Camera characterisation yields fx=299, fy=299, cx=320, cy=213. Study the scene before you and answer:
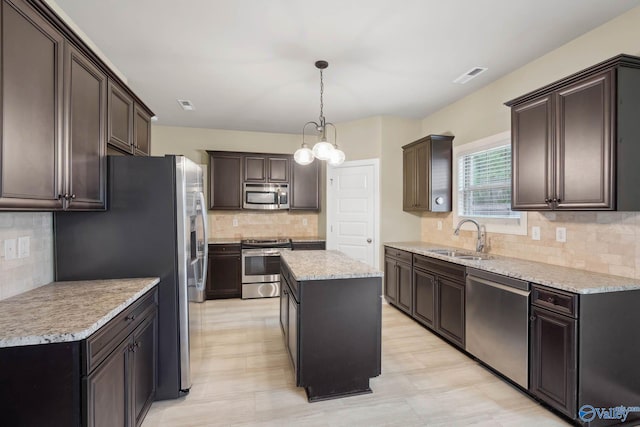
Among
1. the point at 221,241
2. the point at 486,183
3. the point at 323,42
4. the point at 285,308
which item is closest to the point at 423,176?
the point at 486,183

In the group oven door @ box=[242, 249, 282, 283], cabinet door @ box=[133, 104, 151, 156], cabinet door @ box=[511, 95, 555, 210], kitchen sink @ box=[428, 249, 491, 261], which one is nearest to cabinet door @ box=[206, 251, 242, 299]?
oven door @ box=[242, 249, 282, 283]

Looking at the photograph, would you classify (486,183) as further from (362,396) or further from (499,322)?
(362,396)

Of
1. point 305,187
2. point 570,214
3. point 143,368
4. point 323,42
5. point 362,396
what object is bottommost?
point 362,396

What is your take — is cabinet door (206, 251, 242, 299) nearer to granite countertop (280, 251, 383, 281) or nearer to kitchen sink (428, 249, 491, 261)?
granite countertop (280, 251, 383, 281)

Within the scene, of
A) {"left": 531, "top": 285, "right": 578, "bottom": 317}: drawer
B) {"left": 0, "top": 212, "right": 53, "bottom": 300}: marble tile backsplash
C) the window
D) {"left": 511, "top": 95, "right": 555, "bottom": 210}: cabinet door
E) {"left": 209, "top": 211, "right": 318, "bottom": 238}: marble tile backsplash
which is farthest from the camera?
{"left": 209, "top": 211, "right": 318, "bottom": 238}: marble tile backsplash

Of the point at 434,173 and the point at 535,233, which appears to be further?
the point at 434,173

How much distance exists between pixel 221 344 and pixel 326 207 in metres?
2.67

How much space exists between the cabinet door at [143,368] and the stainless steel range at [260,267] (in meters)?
2.57

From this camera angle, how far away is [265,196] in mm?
5074

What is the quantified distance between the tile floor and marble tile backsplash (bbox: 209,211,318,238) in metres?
Answer: 2.38

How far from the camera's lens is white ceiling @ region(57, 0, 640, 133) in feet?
6.89

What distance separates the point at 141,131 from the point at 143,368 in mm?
1947

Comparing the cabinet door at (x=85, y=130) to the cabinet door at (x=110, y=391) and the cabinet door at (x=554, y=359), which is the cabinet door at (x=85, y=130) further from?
the cabinet door at (x=554, y=359)

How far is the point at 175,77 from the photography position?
321cm
